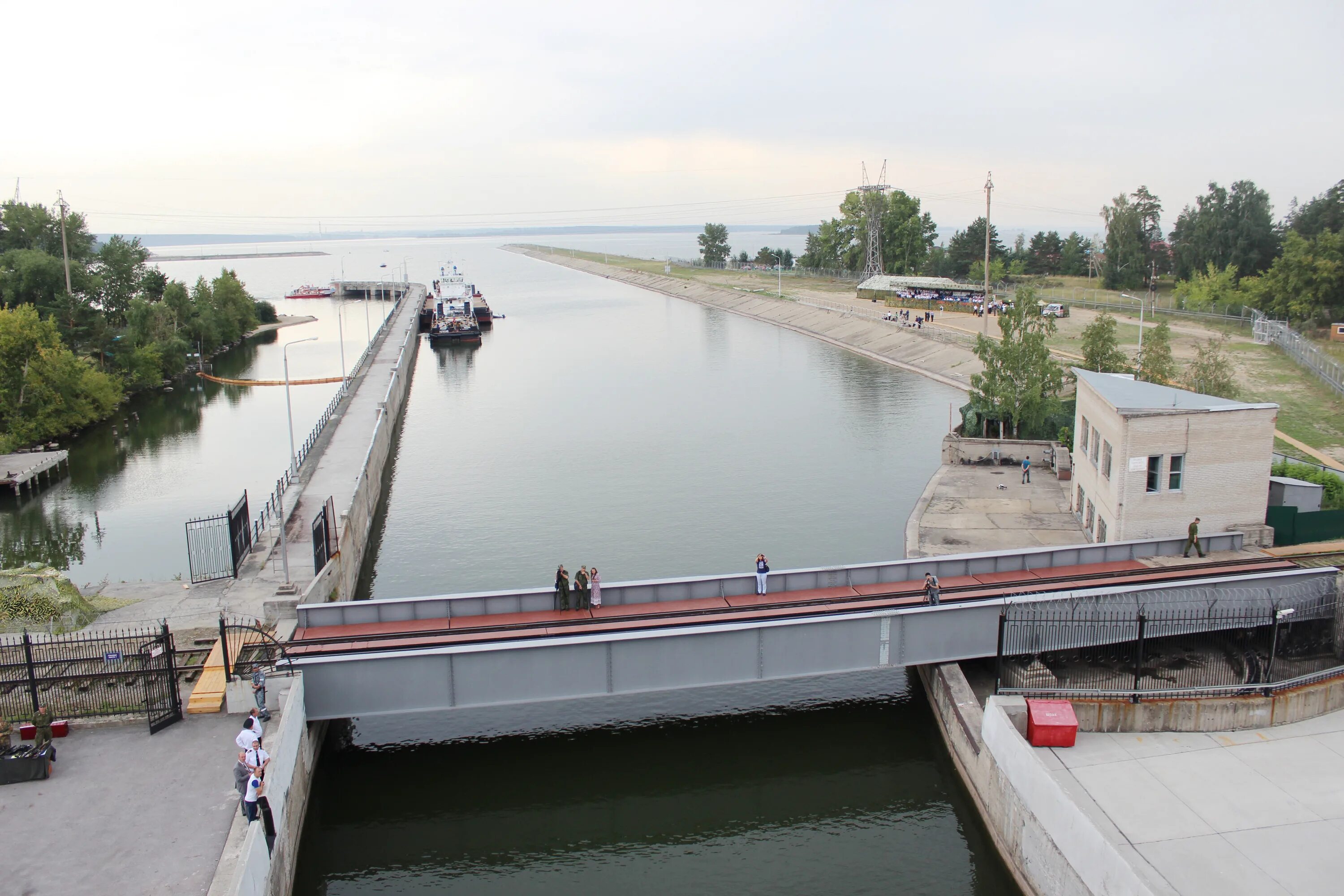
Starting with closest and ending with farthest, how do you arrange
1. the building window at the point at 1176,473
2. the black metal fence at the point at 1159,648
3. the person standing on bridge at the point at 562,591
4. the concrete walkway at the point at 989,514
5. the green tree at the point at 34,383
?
the black metal fence at the point at 1159,648 < the person standing on bridge at the point at 562,591 < the building window at the point at 1176,473 < the concrete walkway at the point at 989,514 < the green tree at the point at 34,383

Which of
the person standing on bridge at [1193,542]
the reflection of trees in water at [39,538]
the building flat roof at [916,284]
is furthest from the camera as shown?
the building flat roof at [916,284]

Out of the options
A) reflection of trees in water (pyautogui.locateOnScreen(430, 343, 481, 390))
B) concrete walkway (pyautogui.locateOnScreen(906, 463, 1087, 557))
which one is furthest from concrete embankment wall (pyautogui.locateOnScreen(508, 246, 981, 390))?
reflection of trees in water (pyautogui.locateOnScreen(430, 343, 481, 390))

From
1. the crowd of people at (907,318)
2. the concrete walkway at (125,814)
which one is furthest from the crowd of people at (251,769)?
the crowd of people at (907,318)

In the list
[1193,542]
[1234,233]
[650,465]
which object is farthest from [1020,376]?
[1234,233]

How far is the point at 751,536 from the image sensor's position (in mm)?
38562

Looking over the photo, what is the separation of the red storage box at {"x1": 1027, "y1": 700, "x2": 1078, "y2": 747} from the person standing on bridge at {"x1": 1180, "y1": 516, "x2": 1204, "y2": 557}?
10.7 m

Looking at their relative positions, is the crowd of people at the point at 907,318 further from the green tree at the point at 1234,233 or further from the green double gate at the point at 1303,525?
the green double gate at the point at 1303,525

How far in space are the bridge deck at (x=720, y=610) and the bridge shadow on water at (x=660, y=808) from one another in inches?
105

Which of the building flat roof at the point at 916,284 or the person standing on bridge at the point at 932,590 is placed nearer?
the person standing on bridge at the point at 932,590

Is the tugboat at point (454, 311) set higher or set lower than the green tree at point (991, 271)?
lower

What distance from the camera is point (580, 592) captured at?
24.6m

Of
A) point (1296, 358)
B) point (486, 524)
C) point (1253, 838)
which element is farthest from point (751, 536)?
point (1296, 358)

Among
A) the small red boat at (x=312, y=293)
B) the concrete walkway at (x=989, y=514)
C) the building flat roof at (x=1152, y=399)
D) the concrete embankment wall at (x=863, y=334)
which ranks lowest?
the concrete walkway at (x=989, y=514)

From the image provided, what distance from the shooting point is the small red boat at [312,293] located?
183 meters
